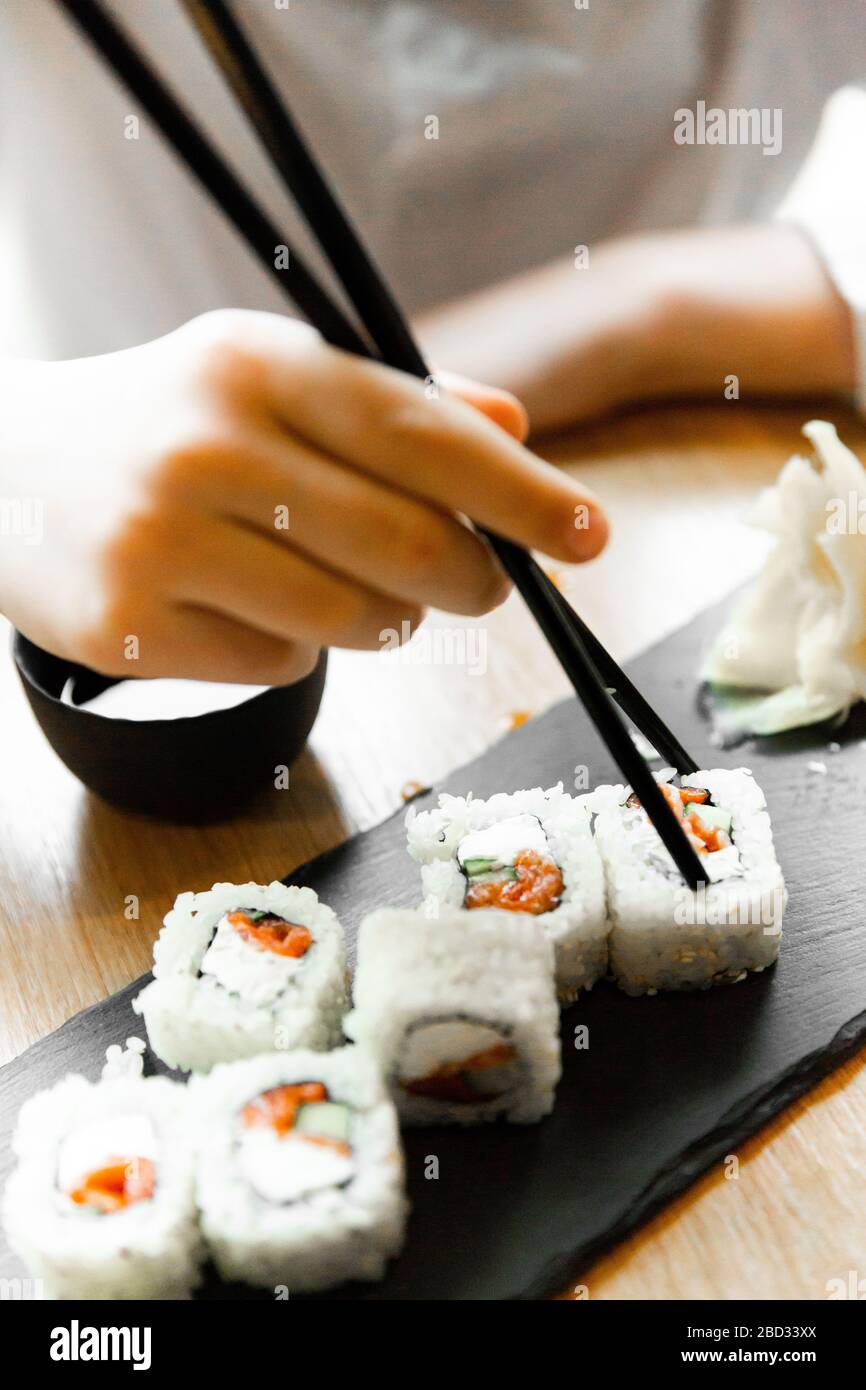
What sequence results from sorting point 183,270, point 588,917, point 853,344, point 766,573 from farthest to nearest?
point 183,270
point 853,344
point 766,573
point 588,917

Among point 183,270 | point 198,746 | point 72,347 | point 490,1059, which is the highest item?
point 183,270

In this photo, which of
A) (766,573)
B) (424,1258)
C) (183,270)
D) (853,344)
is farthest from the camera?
(183,270)

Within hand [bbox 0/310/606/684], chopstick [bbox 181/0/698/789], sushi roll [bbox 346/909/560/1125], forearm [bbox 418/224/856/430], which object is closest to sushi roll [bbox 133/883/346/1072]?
sushi roll [bbox 346/909/560/1125]

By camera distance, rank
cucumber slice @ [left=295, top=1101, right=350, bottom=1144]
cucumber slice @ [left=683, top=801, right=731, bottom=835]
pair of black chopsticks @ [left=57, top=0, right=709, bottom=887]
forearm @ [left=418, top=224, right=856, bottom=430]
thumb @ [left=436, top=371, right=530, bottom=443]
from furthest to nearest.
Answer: forearm @ [left=418, top=224, right=856, bottom=430] < cucumber slice @ [left=683, top=801, right=731, bottom=835] < thumb @ [left=436, top=371, right=530, bottom=443] < cucumber slice @ [left=295, top=1101, right=350, bottom=1144] < pair of black chopsticks @ [left=57, top=0, right=709, bottom=887]

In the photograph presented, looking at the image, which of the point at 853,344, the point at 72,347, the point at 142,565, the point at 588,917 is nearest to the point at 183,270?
the point at 72,347

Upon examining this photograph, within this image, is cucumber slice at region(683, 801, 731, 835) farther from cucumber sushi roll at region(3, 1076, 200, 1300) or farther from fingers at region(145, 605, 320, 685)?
cucumber sushi roll at region(3, 1076, 200, 1300)

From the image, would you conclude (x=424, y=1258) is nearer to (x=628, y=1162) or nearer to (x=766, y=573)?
(x=628, y=1162)

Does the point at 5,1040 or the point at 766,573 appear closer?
the point at 5,1040
